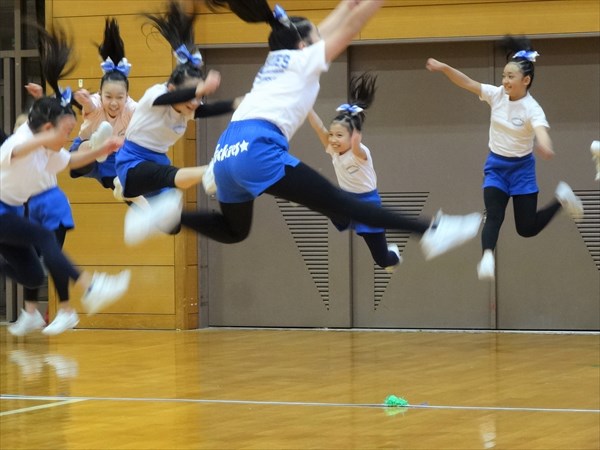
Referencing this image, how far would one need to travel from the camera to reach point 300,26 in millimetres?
5133

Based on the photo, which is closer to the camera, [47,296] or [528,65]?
[528,65]

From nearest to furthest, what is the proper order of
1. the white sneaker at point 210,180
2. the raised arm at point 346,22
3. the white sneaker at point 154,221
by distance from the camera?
the raised arm at point 346,22, the white sneaker at point 210,180, the white sneaker at point 154,221

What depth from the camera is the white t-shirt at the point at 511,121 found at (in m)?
8.02

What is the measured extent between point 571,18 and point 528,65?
489 cm

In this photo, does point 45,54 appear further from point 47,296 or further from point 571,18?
point 47,296

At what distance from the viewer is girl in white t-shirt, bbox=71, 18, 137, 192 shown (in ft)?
23.4

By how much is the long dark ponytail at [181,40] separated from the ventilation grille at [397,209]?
6826 mm

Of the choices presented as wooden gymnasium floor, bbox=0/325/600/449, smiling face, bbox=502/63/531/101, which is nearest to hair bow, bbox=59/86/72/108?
wooden gymnasium floor, bbox=0/325/600/449

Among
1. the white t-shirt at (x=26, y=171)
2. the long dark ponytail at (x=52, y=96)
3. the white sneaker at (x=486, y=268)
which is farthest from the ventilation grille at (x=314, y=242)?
the white t-shirt at (x=26, y=171)

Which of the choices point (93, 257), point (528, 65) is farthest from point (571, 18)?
point (93, 257)

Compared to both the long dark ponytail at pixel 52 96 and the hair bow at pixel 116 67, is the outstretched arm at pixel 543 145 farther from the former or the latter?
the long dark ponytail at pixel 52 96

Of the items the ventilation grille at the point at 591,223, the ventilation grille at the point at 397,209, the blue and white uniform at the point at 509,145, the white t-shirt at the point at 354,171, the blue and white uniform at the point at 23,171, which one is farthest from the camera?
the ventilation grille at the point at 397,209

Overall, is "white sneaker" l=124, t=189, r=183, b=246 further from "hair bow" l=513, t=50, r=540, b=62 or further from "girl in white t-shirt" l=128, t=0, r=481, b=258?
"hair bow" l=513, t=50, r=540, b=62

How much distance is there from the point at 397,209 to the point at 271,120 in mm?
8252
